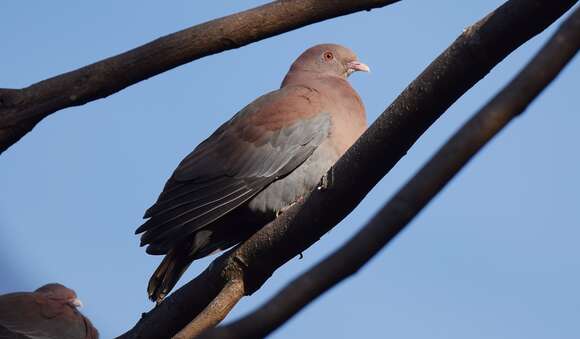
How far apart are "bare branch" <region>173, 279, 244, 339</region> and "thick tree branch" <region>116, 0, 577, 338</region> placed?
6cm

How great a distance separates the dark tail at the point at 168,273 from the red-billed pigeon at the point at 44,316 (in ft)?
3.03

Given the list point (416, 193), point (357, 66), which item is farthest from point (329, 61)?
point (416, 193)

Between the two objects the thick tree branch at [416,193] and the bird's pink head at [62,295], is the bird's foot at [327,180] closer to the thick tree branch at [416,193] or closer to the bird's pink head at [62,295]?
the thick tree branch at [416,193]

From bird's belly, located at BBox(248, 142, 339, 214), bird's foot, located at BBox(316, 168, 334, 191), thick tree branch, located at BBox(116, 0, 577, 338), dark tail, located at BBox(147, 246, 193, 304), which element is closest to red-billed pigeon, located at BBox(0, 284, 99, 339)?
dark tail, located at BBox(147, 246, 193, 304)

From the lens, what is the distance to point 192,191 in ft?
17.8

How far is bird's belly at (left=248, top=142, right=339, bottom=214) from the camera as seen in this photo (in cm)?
543

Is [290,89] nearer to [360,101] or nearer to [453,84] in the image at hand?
[360,101]

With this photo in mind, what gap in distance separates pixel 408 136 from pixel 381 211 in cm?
160

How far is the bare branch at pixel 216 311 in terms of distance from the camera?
368cm

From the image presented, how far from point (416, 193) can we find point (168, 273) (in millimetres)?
3724

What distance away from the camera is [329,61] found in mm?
6887

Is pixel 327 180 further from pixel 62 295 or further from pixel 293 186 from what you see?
pixel 62 295

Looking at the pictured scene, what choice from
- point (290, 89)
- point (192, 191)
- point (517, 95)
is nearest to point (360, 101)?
point (290, 89)

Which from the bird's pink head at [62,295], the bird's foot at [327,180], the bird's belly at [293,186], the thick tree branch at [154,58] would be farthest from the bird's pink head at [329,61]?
the bird's foot at [327,180]
